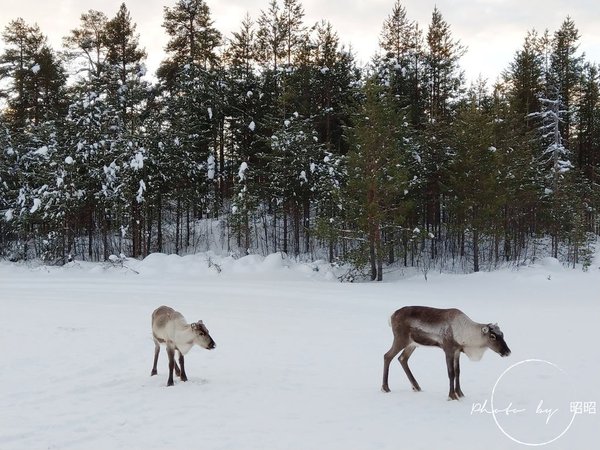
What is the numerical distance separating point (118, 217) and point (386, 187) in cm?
1876

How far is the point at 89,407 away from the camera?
6461 mm

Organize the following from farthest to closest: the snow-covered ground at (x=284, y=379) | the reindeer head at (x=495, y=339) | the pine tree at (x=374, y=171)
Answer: the pine tree at (x=374, y=171) < the reindeer head at (x=495, y=339) < the snow-covered ground at (x=284, y=379)

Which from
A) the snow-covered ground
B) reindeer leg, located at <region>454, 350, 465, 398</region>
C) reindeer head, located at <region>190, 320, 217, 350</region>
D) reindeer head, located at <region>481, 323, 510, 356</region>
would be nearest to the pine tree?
the snow-covered ground

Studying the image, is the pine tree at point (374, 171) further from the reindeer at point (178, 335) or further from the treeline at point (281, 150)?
the reindeer at point (178, 335)

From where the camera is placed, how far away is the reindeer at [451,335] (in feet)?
21.0

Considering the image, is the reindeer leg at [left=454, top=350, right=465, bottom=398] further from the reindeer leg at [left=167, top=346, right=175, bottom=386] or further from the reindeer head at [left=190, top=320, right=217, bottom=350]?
the reindeer leg at [left=167, top=346, right=175, bottom=386]

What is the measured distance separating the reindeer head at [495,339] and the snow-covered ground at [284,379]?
0.75 m

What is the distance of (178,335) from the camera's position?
7723 mm

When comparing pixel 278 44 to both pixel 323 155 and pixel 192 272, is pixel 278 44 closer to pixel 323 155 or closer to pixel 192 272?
pixel 323 155

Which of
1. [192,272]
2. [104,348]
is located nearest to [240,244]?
[192,272]

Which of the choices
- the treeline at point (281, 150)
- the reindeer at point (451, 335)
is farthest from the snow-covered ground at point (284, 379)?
the treeline at point (281, 150)

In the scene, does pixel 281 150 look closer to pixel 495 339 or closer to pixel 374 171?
pixel 374 171

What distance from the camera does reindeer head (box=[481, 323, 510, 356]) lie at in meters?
6.30

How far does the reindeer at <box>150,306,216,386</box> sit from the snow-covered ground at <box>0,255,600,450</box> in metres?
0.43
